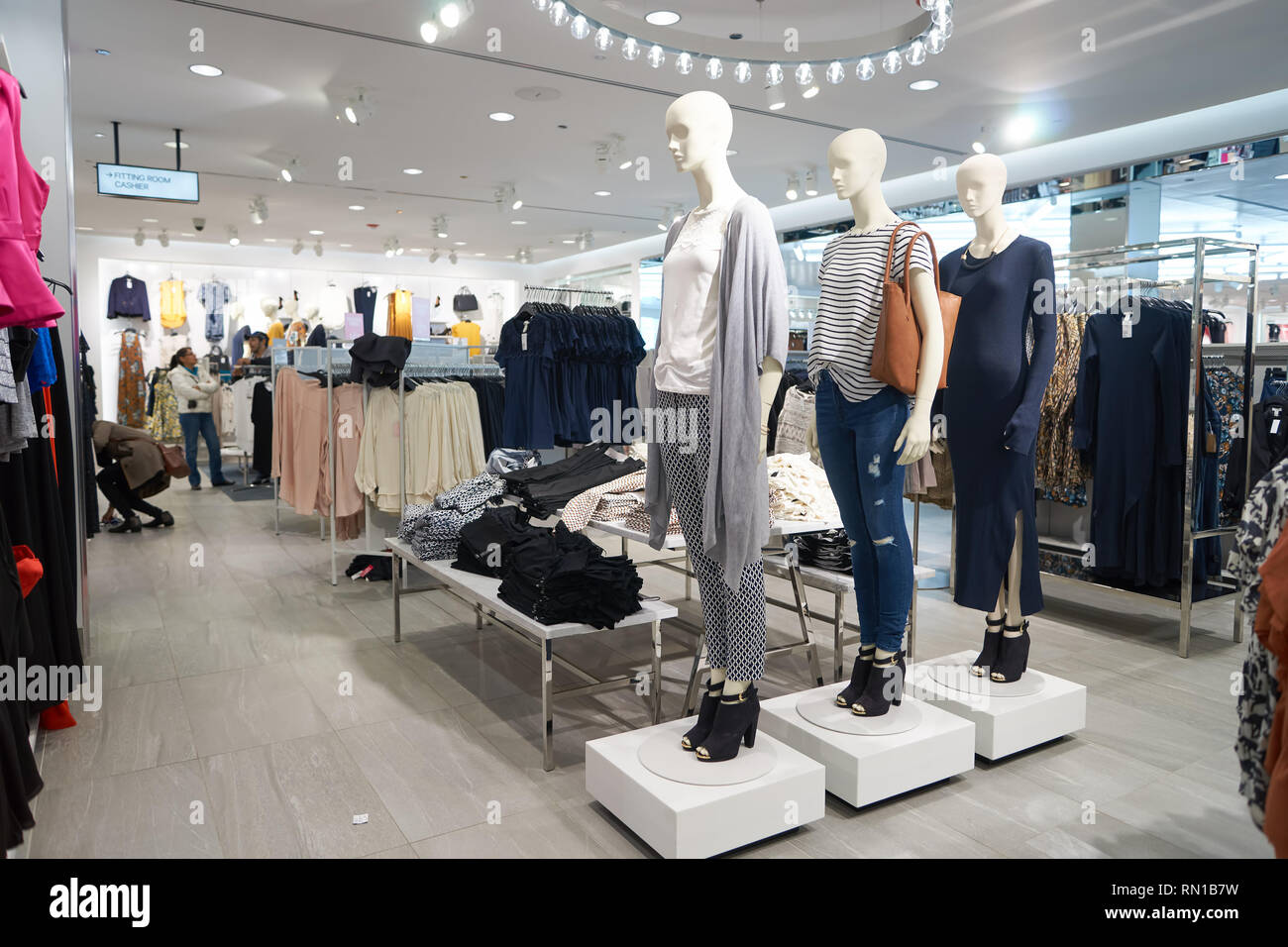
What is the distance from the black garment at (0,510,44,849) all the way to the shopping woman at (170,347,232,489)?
694 cm

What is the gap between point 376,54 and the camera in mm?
5223

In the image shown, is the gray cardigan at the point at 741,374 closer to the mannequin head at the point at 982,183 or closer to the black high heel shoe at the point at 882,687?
the black high heel shoe at the point at 882,687

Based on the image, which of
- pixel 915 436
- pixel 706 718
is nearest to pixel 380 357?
pixel 706 718

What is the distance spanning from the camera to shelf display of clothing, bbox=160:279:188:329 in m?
13.1

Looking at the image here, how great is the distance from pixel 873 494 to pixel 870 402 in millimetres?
261

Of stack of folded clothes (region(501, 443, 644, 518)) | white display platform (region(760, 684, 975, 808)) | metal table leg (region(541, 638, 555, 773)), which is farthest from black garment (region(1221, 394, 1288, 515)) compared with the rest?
metal table leg (region(541, 638, 555, 773))

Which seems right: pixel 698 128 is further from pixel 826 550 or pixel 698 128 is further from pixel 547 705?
pixel 826 550

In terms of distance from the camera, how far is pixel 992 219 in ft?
9.43

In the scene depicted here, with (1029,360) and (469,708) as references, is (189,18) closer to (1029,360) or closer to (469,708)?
(469,708)

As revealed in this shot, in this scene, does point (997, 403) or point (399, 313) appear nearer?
point (997, 403)

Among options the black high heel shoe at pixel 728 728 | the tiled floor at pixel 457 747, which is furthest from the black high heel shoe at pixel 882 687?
the black high heel shoe at pixel 728 728

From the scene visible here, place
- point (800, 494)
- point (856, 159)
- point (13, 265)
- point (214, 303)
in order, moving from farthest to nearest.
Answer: point (214, 303) → point (800, 494) → point (856, 159) → point (13, 265)

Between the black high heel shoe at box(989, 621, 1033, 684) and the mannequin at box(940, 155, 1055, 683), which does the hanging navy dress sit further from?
the black high heel shoe at box(989, 621, 1033, 684)
